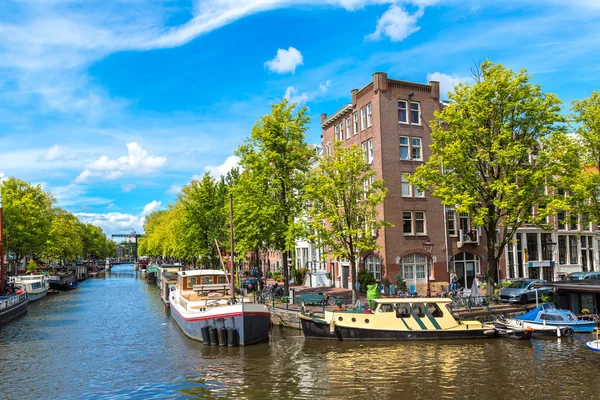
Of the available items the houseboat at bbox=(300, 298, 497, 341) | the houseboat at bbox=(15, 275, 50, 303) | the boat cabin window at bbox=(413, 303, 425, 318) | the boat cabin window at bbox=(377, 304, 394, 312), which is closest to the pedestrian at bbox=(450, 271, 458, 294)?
the houseboat at bbox=(300, 298, 497, 341)

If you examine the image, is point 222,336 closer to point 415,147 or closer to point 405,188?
point 405,188

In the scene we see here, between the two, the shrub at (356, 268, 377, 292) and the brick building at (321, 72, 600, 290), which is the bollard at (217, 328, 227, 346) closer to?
the shrub at (356, 268, 377, 292)

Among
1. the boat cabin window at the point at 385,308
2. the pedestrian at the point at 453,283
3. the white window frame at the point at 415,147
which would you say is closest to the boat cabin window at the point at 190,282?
the boat cabin window at the point at 385,308

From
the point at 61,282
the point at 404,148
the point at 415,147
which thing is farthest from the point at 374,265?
the point at 61,282

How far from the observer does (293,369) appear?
21844 mm

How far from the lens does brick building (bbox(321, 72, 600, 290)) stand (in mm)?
43781

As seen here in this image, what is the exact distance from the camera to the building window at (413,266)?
144 ft

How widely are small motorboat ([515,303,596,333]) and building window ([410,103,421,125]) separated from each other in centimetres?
2236

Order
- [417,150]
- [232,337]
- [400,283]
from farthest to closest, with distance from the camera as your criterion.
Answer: [417,150] < [400,283] < [232,337]

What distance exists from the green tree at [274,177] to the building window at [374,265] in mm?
9313

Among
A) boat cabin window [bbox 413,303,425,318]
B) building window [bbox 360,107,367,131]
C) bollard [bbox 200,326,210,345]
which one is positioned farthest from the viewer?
building window [bbox 360,107,367,131]

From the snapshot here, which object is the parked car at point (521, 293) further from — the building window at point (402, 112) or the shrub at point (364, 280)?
the building window at point (402, 112)

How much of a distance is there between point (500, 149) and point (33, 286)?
55148 millimetres

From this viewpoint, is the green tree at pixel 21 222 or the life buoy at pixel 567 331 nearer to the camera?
the life buoy at pixel 567 331
